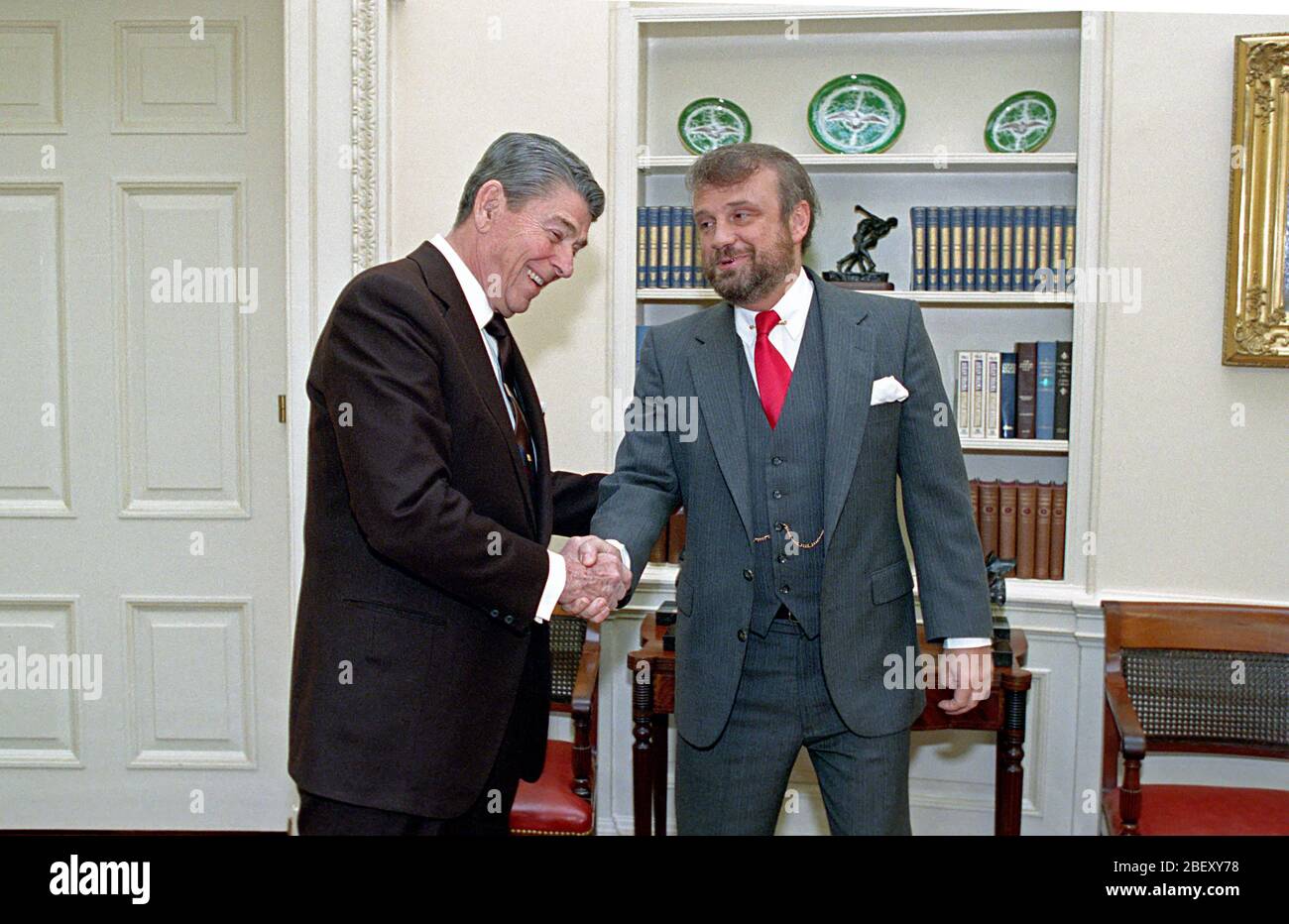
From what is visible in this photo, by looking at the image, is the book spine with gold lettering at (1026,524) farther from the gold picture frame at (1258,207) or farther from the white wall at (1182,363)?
the gold picture frame at (1258,207)

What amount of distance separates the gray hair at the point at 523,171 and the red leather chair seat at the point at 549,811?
1412mm

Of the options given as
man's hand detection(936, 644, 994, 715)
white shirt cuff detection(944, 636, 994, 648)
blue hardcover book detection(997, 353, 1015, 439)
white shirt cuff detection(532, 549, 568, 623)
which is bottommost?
man's hand detection(936, 644, 994, 715)

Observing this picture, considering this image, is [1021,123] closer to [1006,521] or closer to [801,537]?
[1006,521]

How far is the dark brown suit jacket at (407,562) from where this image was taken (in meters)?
1.83

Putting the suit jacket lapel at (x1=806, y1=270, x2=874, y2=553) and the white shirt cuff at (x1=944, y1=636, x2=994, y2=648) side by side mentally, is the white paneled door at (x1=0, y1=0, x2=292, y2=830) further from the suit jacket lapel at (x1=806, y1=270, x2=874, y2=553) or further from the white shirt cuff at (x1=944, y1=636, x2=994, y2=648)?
the white shirt cuff at (x1=944, y1=636, x2=994, y2=648)

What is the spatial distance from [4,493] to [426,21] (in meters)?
2.10

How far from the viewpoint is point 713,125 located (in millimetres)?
3656

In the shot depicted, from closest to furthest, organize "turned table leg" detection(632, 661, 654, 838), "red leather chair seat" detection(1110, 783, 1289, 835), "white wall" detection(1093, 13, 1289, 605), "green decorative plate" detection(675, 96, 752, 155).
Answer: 1. "red leather chair seat" detection(1110, 783, 1289, 835)
2. "turned table leg" detection(632, 661, 654, 838)
3. "white wall" detection(1093, 13, 1289, 605)
4. "green decorative plate" detection(675, 96, 752, 155)

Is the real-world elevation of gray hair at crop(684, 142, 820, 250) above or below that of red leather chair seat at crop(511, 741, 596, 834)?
above

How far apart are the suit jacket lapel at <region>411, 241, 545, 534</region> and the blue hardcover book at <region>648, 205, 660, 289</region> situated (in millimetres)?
1613

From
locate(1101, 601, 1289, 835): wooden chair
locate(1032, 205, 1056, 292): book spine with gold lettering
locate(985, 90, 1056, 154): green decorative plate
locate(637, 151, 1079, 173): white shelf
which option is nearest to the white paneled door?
locate(637, 151, 1079, 173): white shelf

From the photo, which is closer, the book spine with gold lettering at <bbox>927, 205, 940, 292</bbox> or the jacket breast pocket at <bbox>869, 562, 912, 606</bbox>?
the jacket breast pocket at <bbox>869, 562, 912, 606</bbox>

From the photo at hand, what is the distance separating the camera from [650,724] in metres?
3.09

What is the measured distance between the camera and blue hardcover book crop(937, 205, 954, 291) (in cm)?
346
